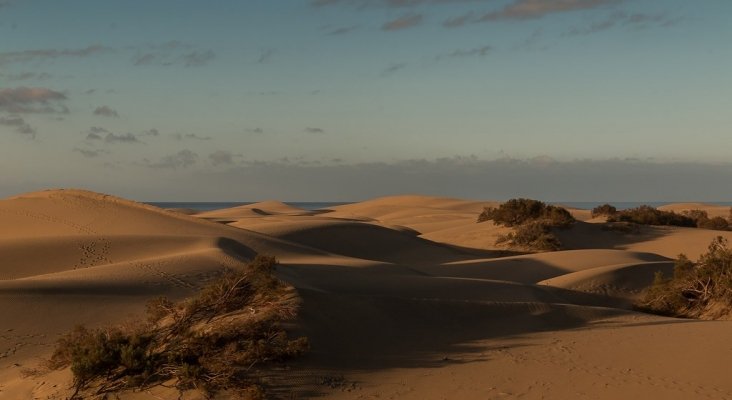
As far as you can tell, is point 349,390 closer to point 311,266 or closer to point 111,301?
point 111,301

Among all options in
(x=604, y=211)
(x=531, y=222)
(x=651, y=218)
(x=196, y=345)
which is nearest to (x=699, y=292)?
(x=196, y=345)

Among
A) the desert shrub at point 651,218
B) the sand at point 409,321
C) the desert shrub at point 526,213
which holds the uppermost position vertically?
the desert shrub at point 526,213

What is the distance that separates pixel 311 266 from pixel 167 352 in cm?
1060

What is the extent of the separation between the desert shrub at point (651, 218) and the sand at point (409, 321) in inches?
533

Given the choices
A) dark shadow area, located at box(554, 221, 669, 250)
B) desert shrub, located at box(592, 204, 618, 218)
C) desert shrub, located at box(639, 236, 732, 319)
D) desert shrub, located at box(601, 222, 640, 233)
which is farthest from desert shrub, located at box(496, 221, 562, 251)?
desert shrub, located at box(639, 236, 732, 319)

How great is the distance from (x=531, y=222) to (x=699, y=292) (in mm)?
17284

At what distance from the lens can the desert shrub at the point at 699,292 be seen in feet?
52.5

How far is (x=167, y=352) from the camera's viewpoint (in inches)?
360

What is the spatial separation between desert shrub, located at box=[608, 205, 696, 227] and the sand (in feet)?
44.4

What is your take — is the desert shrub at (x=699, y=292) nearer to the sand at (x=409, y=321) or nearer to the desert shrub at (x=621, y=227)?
the sand at (x=409, y=321)

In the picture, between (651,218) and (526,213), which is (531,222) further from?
(651,218)

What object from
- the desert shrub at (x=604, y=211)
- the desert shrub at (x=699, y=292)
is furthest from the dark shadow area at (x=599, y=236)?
the desert shrub at (x=699, y=292)

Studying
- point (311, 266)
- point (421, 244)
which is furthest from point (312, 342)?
point (421, 244)

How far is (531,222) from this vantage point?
33.8 meters
